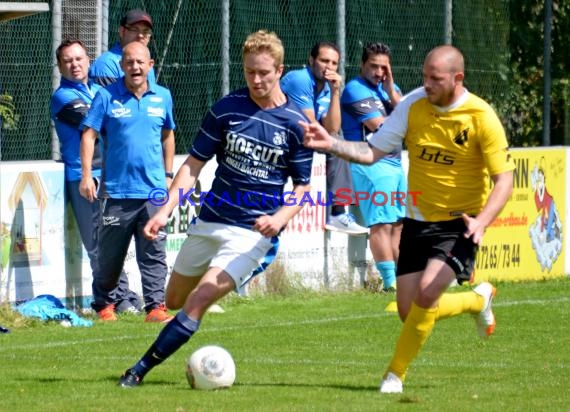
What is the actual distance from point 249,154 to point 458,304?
1.67 metres

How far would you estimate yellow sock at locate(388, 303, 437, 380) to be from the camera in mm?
8828

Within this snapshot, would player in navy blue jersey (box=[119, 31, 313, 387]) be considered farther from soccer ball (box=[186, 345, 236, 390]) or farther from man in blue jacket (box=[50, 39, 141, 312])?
man in blue jacket (box=[50, 39, 141, 312])

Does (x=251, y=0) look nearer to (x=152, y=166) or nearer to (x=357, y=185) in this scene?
(x=357, y=185)

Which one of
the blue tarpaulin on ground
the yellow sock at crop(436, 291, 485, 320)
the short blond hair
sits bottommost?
the blue tarpaulin on ground

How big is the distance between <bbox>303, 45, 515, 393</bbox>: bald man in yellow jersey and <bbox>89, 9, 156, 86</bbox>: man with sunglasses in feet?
15.0

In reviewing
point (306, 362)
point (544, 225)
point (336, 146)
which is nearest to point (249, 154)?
point (336, 146)

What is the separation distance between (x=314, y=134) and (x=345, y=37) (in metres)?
8.13

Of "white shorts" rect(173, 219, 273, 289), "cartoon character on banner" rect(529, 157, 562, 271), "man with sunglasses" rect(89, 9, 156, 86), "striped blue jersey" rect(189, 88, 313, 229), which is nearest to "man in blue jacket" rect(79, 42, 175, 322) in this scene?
"man with sunglasses" rect(89, 9, 156, 86)

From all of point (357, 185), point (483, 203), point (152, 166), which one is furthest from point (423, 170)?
point (357, 185)

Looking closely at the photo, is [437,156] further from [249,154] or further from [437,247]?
[249,154]

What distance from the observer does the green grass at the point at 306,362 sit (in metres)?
8.45

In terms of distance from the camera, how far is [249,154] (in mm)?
9055

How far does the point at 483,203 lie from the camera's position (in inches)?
358

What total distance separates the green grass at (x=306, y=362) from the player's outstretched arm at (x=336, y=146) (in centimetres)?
141
